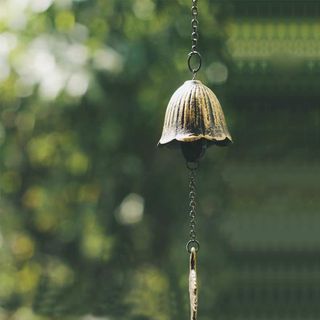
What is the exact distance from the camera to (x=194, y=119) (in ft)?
11.4

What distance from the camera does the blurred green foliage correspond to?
5.45 meters

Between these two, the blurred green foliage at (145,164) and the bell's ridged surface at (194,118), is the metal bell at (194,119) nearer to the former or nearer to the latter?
the bell's ridged surface at (194,118)

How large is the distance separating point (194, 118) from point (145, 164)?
262 centimetres

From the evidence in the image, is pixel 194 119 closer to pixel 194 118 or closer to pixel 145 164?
pixel 194 118

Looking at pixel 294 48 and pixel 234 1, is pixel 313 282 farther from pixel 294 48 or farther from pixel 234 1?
pixel 234 1

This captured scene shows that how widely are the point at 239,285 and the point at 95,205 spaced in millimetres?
1007

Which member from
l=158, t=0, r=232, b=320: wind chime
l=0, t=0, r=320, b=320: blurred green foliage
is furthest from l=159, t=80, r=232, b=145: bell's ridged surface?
l=0, t=0, r=320, b=320: blurred green foliage

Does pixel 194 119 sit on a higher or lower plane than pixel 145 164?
lower

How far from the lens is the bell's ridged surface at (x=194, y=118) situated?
11.4 feet

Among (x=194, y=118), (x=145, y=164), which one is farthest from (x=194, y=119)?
(x=145, y=164)

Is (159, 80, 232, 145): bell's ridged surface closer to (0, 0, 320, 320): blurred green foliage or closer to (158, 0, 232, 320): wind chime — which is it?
(158, 0, 232, 320): wind chime

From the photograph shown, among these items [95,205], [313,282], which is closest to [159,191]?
[95,205]

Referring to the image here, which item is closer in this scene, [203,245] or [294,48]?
[294,48]

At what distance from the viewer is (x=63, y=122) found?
593 cm
